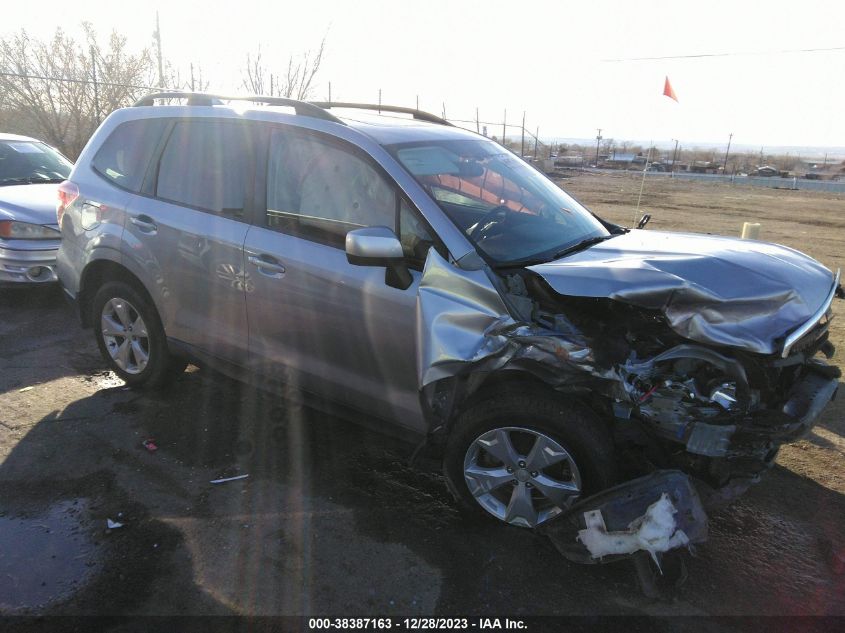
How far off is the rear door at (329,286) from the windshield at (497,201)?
0.26m

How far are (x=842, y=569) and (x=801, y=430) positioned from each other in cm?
85

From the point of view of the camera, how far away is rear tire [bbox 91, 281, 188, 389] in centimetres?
421

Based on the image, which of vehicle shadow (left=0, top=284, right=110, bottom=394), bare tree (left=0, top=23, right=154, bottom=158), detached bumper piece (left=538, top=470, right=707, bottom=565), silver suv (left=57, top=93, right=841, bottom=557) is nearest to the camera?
detached bumper piece (left=538, top=470, right=707, bottom=565)

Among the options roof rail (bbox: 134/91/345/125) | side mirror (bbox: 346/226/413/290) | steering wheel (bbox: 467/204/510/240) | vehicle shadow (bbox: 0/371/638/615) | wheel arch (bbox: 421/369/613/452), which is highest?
roof rail (bbox: 134/91/345/125)

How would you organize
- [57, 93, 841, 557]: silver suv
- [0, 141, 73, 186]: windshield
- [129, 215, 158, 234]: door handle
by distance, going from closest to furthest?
1. [57, 93, 841, 557]: silver suv
2. [129, 215, 158, 234]: door handle
3. [0, 141, 73, 186]: windshield

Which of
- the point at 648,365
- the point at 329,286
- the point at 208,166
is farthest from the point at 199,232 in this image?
the point at 648,365

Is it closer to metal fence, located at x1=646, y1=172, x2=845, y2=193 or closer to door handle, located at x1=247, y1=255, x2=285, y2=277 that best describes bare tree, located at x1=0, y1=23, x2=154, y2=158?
door handle, located at x1=247, y1=255, x2=285, y2=277

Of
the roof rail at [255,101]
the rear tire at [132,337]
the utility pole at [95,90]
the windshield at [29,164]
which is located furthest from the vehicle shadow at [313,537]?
the utility pole at [95,90]

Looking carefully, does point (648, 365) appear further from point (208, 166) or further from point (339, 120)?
point (208, 166)

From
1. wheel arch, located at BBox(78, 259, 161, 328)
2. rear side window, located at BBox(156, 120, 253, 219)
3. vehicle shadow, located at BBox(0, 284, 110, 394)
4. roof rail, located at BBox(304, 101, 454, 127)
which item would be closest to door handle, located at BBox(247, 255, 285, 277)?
rear side window, located at BBox(156, 120, 253, 219)

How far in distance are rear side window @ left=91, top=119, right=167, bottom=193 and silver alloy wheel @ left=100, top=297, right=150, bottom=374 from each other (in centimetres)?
84

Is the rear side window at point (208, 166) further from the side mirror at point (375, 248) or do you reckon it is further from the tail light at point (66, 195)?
the side mirror at point (375, 248)

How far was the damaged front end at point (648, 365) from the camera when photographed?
8.51 ft

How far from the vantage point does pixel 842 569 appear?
2879 millimetres
